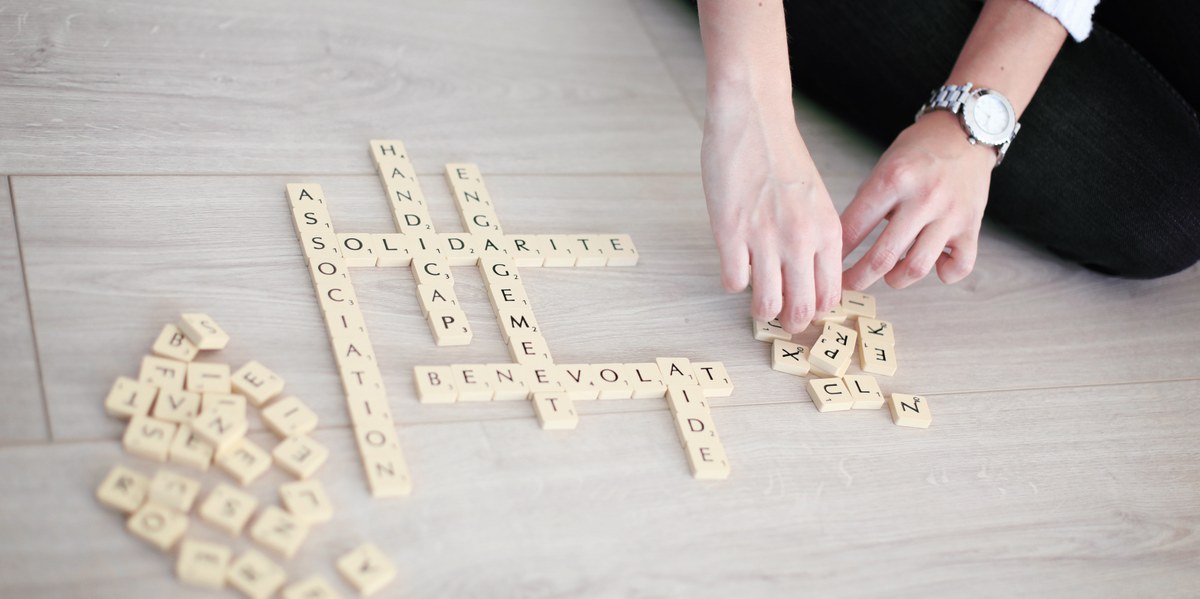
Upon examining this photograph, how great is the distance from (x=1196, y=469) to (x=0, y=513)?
1.46 metres

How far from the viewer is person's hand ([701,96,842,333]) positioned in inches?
52.3

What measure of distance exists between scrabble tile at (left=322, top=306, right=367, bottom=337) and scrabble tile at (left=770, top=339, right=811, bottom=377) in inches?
21.0

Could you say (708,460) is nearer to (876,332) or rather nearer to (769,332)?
(769,332)

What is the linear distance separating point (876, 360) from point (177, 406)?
34.8 inches

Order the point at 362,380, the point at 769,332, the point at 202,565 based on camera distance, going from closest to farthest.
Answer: the point at 202,565 < the point at 362,380 < the point at 769,332

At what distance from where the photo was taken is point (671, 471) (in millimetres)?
1265

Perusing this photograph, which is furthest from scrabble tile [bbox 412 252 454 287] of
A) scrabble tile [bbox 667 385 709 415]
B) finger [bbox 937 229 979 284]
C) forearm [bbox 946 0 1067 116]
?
forearm [bbox 946 0 1067 116]

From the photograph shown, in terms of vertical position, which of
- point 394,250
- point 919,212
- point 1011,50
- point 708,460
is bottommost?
point 708,460

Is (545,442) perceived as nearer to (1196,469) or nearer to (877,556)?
(877,556)

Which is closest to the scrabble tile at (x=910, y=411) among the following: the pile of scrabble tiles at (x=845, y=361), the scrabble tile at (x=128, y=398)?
the pile of scrabble tiles at (x=845, y=361)

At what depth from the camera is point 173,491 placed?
1064mm

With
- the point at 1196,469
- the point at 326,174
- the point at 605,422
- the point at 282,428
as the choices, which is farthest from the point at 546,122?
the point at 1196,469

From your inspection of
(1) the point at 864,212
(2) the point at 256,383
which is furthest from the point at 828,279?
(2) the point at 256,383

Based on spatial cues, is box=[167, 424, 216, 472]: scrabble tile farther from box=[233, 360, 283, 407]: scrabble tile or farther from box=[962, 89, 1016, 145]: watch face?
box=[962, 89, 1016, 145]: watch face
